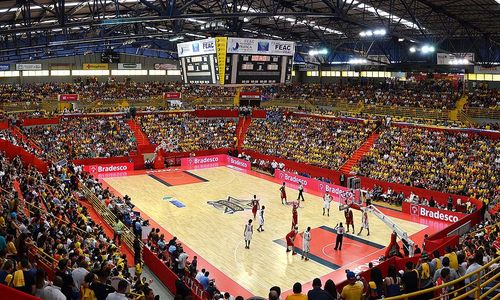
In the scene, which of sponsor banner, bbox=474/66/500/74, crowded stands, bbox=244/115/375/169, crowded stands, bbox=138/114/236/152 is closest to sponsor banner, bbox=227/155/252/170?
crowded stands, bbox=244/115/375/169

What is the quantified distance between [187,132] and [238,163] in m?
7.61

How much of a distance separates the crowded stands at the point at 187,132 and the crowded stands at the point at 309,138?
100 inches

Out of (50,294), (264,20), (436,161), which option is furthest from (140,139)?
(50,294)

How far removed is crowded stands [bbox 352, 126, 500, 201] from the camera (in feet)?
87.6

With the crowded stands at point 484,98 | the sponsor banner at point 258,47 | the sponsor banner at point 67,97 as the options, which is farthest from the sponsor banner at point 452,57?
the sponsor banner at point 67,97

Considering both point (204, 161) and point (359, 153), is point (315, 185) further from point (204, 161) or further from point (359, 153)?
point (204, 161)

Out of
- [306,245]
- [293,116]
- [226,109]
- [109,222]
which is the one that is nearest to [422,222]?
[306,245]

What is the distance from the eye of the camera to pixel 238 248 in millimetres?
20047

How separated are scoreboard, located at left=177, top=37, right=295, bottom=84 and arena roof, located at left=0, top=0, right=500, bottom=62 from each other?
4.81 ft

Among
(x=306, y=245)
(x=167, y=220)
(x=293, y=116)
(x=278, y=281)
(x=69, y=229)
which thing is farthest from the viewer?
(x=293, y=116)

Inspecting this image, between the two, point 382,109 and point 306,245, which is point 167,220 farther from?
point 382,109

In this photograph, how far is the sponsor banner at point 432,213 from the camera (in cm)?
2352

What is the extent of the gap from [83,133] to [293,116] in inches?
793

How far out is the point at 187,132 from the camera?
147 ft
